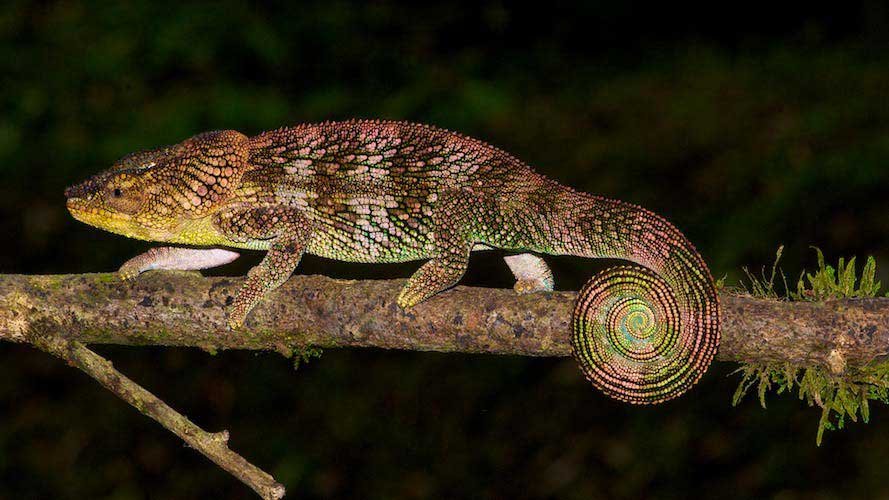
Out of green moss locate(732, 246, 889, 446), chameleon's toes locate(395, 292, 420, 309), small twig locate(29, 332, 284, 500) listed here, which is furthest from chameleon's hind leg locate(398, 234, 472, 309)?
green moss locate(732, 246, 889, 446)

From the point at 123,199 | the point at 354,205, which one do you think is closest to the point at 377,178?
the point at 354,205

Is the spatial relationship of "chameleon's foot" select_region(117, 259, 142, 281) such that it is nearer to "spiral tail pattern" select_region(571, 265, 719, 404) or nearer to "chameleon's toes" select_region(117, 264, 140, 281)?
"chameleon's toes" select_region(117, 264, 140, 281)

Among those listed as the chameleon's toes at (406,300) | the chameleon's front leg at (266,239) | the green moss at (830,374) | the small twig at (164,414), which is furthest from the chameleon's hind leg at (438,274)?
the green moss at (830,374)

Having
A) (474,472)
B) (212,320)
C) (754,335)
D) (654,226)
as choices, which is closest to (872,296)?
(754,335)

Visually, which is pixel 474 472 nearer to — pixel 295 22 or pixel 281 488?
pixel 295 22

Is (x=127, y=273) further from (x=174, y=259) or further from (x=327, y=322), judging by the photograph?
(x=327, y=322)
